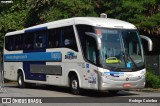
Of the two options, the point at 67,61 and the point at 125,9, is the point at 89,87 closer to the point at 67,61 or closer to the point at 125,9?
the point at 67,61

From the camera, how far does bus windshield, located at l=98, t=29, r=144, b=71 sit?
1761 centimetres

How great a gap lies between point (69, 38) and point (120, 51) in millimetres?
2857

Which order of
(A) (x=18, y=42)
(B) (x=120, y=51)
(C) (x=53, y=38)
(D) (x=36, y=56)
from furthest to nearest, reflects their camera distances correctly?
(A) (x=18, y=42)
(D) (x=36, y=56)
(C) (x=53, y=38)
(B) (x=120, y=51)

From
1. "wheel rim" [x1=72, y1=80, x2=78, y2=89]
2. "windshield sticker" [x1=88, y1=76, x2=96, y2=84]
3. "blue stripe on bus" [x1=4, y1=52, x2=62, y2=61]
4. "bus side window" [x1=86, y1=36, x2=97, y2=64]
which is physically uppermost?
"bus side window" [x1=86, y1=36, x2=97, y2=64]

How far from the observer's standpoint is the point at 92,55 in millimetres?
17984

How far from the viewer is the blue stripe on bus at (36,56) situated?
21.1 m

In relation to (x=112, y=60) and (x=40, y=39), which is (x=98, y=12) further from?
(x=112, y=60)

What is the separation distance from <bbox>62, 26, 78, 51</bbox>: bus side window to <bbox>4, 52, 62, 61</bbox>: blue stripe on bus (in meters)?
0.84

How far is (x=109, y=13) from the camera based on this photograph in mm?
28062

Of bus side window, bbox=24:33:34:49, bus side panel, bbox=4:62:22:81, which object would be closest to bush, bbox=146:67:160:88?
bus side window, bbox=24:33:34:49

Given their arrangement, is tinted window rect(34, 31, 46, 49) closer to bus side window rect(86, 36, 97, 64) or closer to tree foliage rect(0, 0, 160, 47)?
bus side window rect(86, 36, 97, 64)

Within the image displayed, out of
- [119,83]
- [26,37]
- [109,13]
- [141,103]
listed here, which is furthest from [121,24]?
[109,13]

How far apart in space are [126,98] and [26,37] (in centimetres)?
920

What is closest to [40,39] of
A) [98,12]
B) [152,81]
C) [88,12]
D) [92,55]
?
[92,55]
